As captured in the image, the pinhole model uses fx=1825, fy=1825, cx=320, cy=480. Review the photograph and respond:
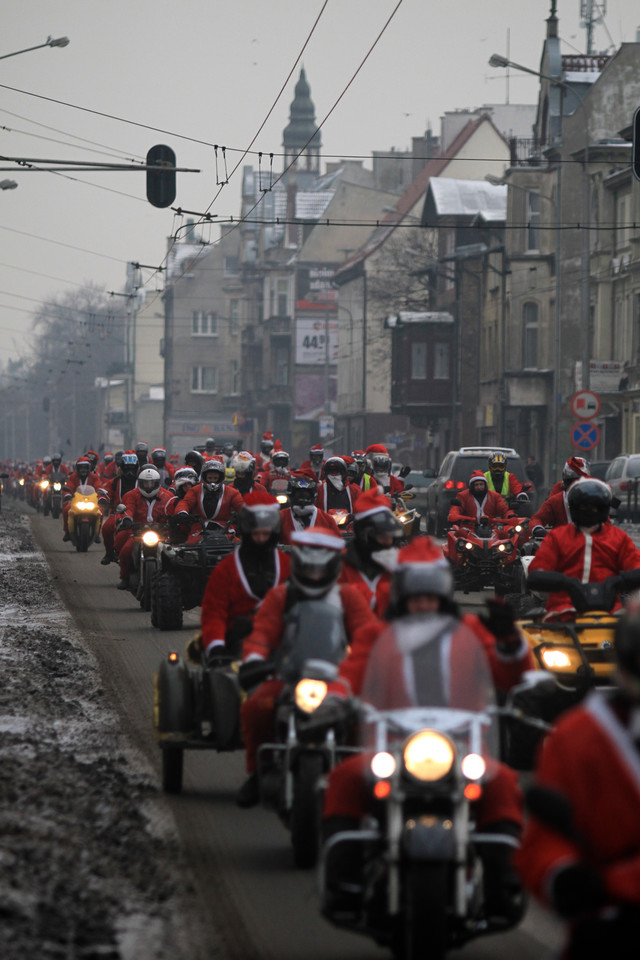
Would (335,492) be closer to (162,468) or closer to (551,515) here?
(551,515)

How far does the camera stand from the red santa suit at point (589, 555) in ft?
36.0

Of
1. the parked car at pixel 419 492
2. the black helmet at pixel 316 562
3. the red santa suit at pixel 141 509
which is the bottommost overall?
the parked car at pixel 419 492

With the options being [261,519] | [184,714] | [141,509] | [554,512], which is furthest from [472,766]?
[141,509]

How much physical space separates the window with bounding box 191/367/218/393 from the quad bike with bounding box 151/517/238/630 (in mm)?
109708

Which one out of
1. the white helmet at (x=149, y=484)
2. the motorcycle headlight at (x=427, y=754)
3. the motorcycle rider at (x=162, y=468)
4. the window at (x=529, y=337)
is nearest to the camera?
the motorcycle headlight at (x=427, y=754)

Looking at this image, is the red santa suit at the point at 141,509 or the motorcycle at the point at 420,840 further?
the red santa suit at the point at 141,509

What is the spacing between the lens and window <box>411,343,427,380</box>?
76.9 m

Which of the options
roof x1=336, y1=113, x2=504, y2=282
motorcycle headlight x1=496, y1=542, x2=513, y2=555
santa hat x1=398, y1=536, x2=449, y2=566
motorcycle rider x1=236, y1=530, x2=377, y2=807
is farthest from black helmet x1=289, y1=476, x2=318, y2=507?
roof x1=336, y1=113, x2=504, y2=282

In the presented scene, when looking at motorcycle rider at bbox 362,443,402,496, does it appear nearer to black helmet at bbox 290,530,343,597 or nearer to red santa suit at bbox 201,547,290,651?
red santa suit at bbox 201,547,290,651

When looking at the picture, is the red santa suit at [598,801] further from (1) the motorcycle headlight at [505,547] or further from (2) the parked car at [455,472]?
(2) the parked car at [455,472]

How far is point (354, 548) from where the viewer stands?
28.6ft

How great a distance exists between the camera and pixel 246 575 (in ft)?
30.5

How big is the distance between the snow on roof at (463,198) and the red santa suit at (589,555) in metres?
64.2

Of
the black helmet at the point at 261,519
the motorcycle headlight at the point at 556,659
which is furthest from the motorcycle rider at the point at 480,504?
the black helmet at the point at 261,519
